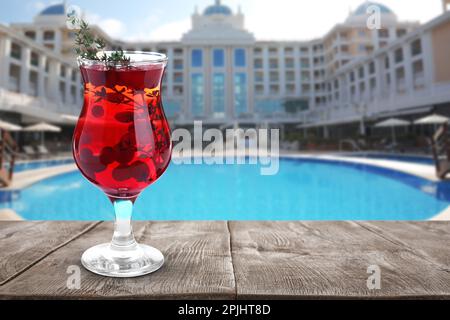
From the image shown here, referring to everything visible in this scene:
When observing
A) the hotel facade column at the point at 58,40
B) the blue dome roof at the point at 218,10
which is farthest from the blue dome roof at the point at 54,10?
the blue dome roof at the point at 218,10

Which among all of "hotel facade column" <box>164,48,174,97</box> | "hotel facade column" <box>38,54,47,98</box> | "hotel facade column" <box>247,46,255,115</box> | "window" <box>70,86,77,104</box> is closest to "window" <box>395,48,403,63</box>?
"hotel facade column" <box>247,46,255,115</box>

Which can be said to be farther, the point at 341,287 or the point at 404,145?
the point at 404,145

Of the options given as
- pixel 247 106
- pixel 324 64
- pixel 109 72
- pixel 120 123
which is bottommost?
pixel 120 123

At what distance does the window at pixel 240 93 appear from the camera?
41.3 m

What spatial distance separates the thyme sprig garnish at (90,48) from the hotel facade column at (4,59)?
79.2 feet

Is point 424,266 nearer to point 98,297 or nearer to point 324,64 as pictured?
point 98,297

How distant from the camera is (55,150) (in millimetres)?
17016

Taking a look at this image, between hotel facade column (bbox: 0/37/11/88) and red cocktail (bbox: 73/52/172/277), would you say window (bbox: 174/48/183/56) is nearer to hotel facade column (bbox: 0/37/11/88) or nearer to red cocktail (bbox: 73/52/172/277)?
hotel facade column (bbox: 0/37/11/88)

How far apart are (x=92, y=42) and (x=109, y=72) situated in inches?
3.0

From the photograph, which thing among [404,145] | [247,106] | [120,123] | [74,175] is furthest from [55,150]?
[247,106]

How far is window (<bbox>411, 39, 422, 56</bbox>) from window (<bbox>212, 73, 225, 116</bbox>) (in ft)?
72.0

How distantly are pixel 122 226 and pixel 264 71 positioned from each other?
4460 centimetres

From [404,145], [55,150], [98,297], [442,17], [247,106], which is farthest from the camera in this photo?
[247,106]

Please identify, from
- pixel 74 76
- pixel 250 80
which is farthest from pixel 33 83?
pixel 250 80
